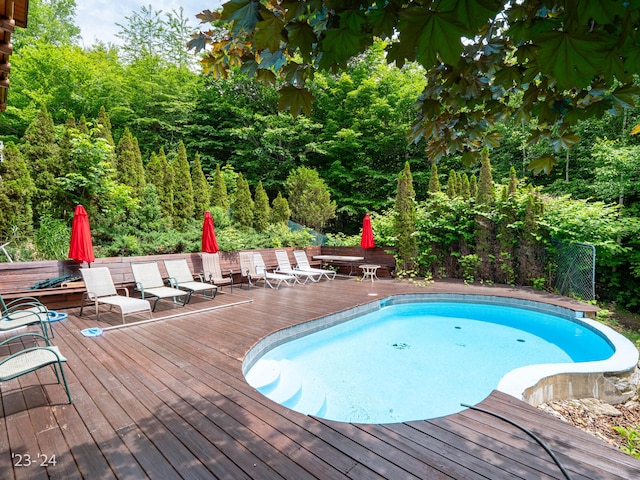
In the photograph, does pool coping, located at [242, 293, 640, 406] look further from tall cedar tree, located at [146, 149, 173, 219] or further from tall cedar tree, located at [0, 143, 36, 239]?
tall cedar tree, located at [146, 149, 173, 219]

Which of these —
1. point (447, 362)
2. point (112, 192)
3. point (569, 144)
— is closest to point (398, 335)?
point (447, 362)

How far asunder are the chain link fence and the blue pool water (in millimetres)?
1620

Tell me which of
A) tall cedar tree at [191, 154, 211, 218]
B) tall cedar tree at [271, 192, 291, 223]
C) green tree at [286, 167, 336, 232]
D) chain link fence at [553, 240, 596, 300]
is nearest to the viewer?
chain link fence at [553, 240, 596, 300]

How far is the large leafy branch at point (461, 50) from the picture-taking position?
0.96m

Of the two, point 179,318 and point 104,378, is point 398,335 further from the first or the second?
point 104,378

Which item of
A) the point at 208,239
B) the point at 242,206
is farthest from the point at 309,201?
the point at 208,239

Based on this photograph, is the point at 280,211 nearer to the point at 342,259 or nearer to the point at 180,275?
the point at 342,259

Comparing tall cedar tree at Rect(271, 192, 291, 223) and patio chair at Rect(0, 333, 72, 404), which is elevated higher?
tall cedar tree at Rect(271, 192, 291, 223)

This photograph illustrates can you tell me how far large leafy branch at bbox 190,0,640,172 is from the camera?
964 mm

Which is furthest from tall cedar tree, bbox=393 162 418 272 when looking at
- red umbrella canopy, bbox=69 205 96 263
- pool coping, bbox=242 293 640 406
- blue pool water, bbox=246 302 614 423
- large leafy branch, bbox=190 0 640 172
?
large leafy branch, bbox=190 0 640 172

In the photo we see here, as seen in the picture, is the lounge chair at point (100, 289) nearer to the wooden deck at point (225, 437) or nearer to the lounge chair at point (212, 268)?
the wooden deck at point (225, 437)

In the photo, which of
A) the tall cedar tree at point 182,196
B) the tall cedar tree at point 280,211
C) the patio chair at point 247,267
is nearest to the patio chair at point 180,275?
the patio chair at point 247,267

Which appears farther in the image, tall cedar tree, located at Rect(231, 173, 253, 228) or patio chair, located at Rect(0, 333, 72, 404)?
tall cedar tree, located at Rect(231, 173, 253, 228)

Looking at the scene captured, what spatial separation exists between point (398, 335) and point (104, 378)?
197 inches
